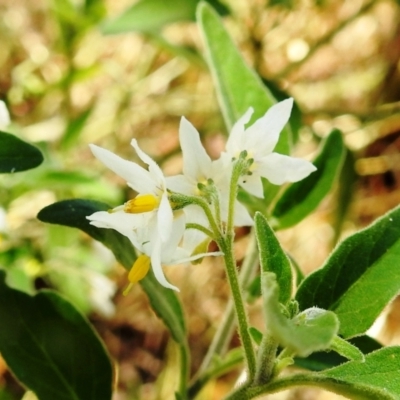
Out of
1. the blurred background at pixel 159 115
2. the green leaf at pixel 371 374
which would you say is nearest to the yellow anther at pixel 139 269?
the green leaf at pixel 371 374

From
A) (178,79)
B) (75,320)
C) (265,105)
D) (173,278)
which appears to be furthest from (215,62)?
(178,79)

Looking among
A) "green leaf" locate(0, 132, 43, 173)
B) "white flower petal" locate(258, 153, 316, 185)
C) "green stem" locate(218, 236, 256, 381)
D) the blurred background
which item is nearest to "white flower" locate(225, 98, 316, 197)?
"white flower petal" locate(258, 153, 316, 185)

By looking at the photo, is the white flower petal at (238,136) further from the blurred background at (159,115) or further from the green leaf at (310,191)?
the blurred background at (159,115)

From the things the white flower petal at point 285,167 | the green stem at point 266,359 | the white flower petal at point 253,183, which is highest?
the white flower petal at point 285,167

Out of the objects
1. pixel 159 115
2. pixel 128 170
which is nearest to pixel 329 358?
pixel 128 170

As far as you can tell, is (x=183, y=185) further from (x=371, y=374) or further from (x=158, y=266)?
(x=371, y=374)

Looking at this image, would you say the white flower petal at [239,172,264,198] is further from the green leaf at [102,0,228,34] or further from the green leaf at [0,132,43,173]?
the green leaf at [102,0,228,34]

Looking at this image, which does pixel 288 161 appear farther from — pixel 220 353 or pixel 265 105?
pixel 220 353
